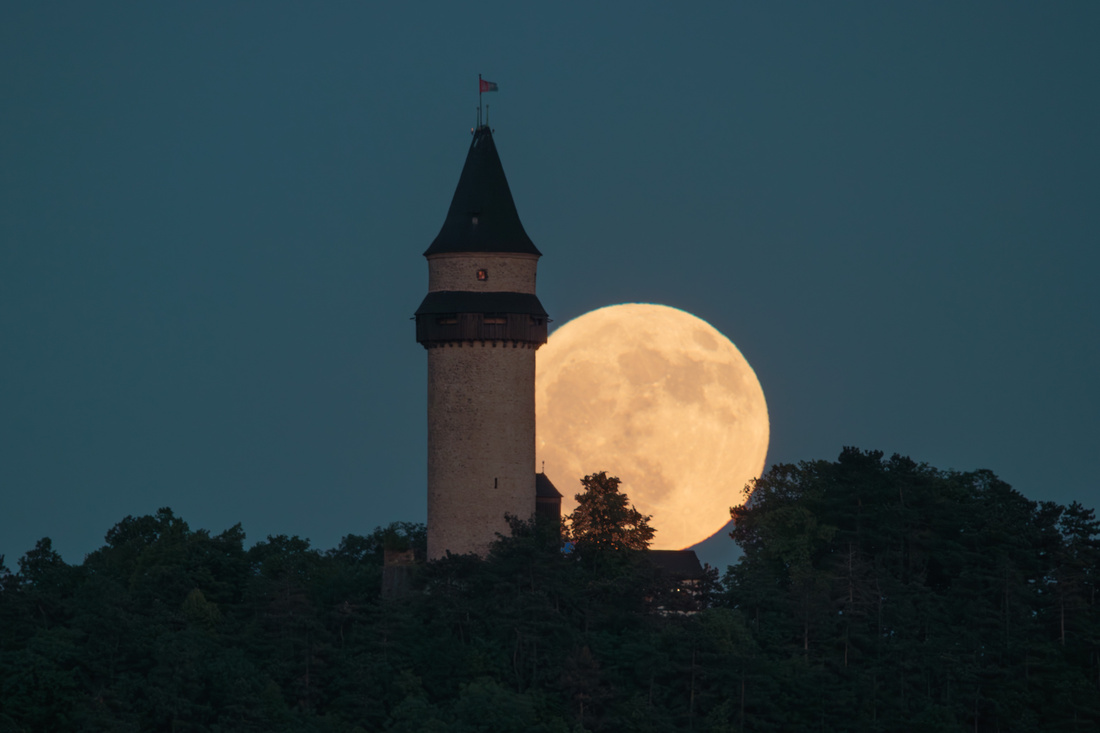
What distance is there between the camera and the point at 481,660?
282 feet

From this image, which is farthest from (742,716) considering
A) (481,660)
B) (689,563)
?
(689,563)

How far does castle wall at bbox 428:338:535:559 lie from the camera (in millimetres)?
90875

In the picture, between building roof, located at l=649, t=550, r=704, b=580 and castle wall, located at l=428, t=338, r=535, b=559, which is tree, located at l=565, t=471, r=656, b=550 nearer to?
castle wall, located at l=428, t=338, r=535, b=559

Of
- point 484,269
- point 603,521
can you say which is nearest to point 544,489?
point 603,521

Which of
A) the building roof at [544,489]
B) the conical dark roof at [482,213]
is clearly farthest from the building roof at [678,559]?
the conical dark roof at [482,213]

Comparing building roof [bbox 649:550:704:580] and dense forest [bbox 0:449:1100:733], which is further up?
building roof [bbox 649:550:704:580]

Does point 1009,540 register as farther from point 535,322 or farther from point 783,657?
point 535,322

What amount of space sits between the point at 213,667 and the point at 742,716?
2037cm

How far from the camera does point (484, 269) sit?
92500 mm

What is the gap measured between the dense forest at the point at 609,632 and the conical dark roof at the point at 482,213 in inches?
440

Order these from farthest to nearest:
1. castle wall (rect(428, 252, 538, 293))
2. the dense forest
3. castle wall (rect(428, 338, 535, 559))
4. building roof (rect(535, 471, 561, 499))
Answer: building roof (rect(535, 471, 561, 499)) < castle wall (rect(428, 252, 538, 293)) < castle wall (rect(428, 338, 535, 559)) < the dense forest

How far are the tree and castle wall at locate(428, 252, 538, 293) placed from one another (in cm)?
890

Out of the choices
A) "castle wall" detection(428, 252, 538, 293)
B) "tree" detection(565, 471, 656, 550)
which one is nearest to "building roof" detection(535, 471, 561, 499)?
"tree" detection(565, 471, 656, 550)

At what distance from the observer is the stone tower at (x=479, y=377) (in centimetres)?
9094
